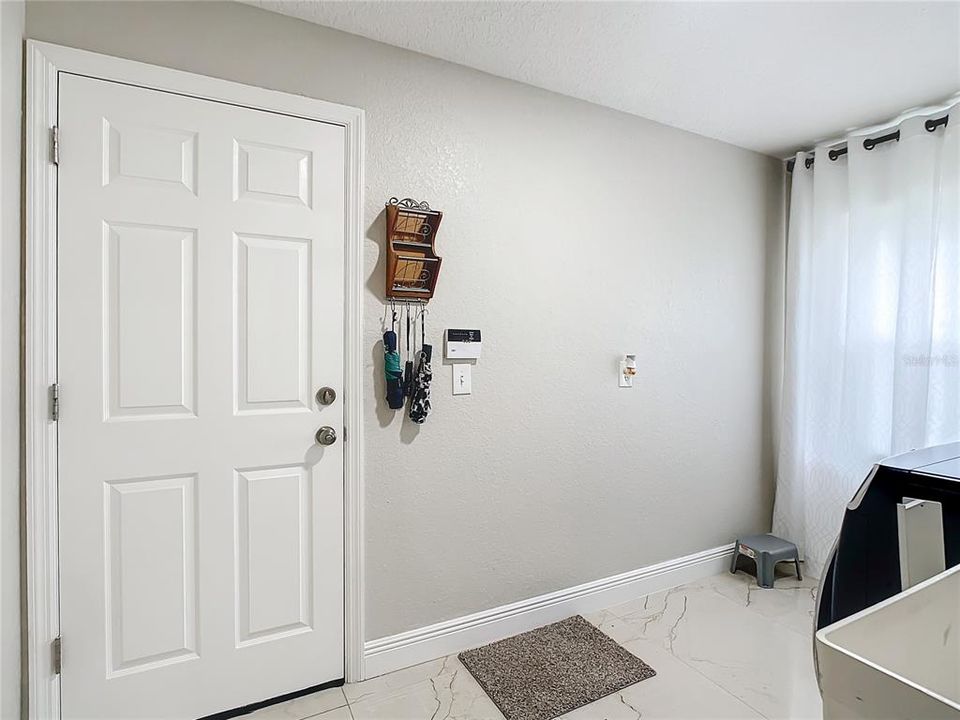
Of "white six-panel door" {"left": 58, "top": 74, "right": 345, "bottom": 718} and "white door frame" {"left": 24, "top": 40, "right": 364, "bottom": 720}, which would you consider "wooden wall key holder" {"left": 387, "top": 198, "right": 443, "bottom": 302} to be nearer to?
"white six-panel door" {"left": 58, "top": 74, "right": 345, "bottom": 718}

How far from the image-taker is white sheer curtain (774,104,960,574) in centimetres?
249

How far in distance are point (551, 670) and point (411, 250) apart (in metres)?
1.73

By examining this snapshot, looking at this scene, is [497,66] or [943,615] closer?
[943,615]

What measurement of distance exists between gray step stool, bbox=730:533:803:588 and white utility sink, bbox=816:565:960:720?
244 cm

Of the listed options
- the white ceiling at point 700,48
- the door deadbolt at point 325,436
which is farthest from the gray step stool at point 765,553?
the door deadbolt at point 325,436

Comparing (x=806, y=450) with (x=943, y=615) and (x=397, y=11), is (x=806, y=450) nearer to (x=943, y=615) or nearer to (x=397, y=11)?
(x=943, y=615)

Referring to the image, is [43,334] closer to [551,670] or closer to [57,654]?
[57,654]

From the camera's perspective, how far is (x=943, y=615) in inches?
26.2

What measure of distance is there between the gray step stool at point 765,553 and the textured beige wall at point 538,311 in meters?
0.13

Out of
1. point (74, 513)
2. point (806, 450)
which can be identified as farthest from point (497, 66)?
point (806, 450)

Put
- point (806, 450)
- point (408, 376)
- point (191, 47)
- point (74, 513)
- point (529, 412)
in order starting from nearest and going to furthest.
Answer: point (74, 513) < point (191, 47) < point (408, 376) < point (529, 412) < point (806, 450)

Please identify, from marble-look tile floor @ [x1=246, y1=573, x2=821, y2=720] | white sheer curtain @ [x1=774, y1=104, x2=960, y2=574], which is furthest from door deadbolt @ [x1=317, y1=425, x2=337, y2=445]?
white sheer curtain @ [x1=774, y1=104, x2=960, y2=574]

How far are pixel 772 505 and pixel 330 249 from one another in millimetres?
2951

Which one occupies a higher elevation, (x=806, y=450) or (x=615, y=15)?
(x=615, y=15)
